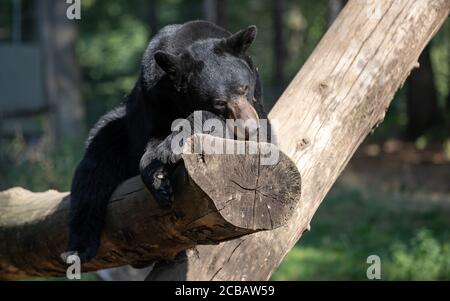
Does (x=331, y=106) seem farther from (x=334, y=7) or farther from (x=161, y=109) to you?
(x=334, y=7)

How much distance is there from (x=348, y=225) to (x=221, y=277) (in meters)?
5.67

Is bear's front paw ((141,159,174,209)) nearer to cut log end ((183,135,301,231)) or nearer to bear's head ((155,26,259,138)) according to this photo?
cut log end ((183,135,301,231))

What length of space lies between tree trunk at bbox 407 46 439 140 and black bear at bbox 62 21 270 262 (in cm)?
1132

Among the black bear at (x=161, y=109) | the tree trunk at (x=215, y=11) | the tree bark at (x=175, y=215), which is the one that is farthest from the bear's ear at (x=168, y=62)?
the tree trunk at (x=215, y=11)

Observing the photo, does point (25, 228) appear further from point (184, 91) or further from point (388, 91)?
point (388, 91)

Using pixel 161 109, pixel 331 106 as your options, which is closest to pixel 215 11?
pixel 331 106

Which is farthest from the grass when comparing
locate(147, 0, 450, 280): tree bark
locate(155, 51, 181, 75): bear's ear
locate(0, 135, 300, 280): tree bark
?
locate(155, 51, 181, 75): bear's ear

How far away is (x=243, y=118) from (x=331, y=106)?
0.83m

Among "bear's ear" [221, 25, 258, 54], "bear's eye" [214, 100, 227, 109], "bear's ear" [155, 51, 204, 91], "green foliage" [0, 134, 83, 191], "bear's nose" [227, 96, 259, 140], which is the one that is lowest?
"green foliage" [0, 134, 83, 191]

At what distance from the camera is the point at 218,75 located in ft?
12.4

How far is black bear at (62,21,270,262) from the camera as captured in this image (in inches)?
145

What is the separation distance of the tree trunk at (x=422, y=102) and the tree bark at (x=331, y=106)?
1059 cm

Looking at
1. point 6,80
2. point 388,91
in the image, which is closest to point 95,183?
point 388,91

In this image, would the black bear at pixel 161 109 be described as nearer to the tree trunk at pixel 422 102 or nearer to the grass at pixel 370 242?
the grass at pixel 370 242
